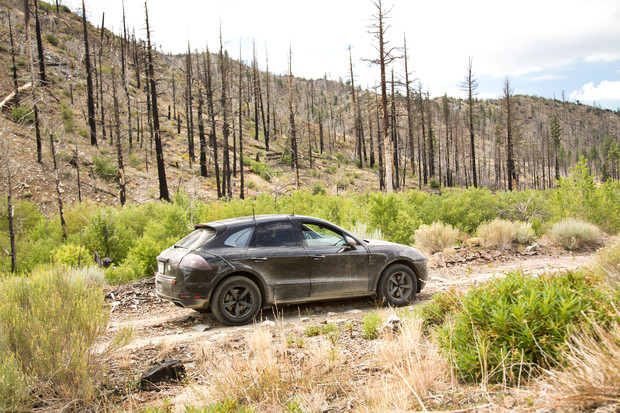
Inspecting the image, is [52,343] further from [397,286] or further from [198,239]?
[397,286]

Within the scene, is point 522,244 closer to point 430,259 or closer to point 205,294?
point 430,259

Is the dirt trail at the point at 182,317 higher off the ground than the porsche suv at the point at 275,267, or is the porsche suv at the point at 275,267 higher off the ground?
the porsche suv at the point at 275,267

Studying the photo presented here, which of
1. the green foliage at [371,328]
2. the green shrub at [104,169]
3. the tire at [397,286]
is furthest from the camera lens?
the green shrub at [104,169]

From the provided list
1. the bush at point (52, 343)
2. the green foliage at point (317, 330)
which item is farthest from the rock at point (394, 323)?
the bush at point (52, 343)

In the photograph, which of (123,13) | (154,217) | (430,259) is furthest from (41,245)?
(123,13)

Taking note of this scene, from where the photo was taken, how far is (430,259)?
12094 mm

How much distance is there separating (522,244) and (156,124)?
2572 centimetres

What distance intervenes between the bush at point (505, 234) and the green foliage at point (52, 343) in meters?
11.9

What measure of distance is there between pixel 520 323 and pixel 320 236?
4.17 meters

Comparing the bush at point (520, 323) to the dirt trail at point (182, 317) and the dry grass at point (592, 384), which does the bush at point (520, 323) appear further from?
the dirt trail at point (182, 317)

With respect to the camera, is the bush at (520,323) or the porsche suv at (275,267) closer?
the bush at (520,323)

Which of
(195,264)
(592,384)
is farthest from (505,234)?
(592,384)

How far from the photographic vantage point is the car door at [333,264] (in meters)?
6.86

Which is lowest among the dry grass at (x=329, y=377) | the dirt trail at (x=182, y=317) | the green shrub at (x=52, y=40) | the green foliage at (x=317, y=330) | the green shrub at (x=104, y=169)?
the dirt trail at (x=182, y=317)
